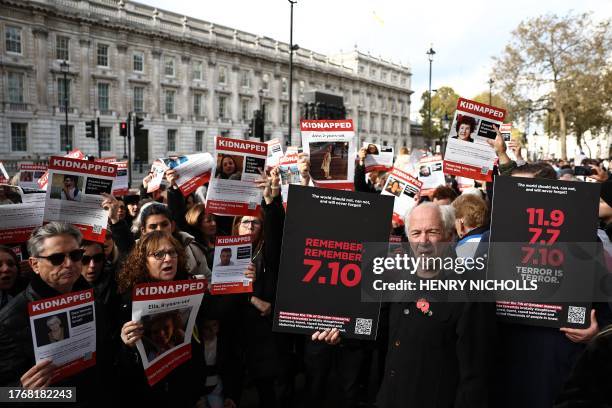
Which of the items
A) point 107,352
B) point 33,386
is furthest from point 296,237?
point 33,386

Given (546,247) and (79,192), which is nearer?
(546,247)

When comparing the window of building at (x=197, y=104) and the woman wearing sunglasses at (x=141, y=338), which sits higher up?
the window of building at (x=197, y=104)

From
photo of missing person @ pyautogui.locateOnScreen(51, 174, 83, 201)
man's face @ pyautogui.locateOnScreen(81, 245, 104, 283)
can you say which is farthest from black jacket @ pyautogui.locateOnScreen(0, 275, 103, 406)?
photo of missing person @ pyautogui.locateOnScreen(51, 174, 83, 201)

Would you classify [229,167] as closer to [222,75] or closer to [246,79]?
[222,75]

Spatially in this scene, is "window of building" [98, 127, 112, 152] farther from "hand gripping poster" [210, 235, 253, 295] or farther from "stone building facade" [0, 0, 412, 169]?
"hand gripping poster" [210, 235, 253, 295]

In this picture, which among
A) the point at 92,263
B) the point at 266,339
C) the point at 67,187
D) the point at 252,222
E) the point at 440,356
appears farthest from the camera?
the point at 252,222

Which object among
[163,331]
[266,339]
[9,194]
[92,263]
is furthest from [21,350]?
[9,194]

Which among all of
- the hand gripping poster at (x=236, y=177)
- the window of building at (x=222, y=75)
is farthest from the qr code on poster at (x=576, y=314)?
the window of building at (x=222, y=75)

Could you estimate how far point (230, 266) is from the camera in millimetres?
3291

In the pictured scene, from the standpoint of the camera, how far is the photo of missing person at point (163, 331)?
2424mm

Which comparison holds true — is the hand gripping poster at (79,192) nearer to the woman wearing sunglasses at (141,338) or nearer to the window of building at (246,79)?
the woman wearing sunglasses at (141,338)

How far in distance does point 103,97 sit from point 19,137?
7451 millimetres

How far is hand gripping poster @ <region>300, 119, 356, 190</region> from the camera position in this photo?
195 inches

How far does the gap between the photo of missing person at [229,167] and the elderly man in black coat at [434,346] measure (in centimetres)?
231
